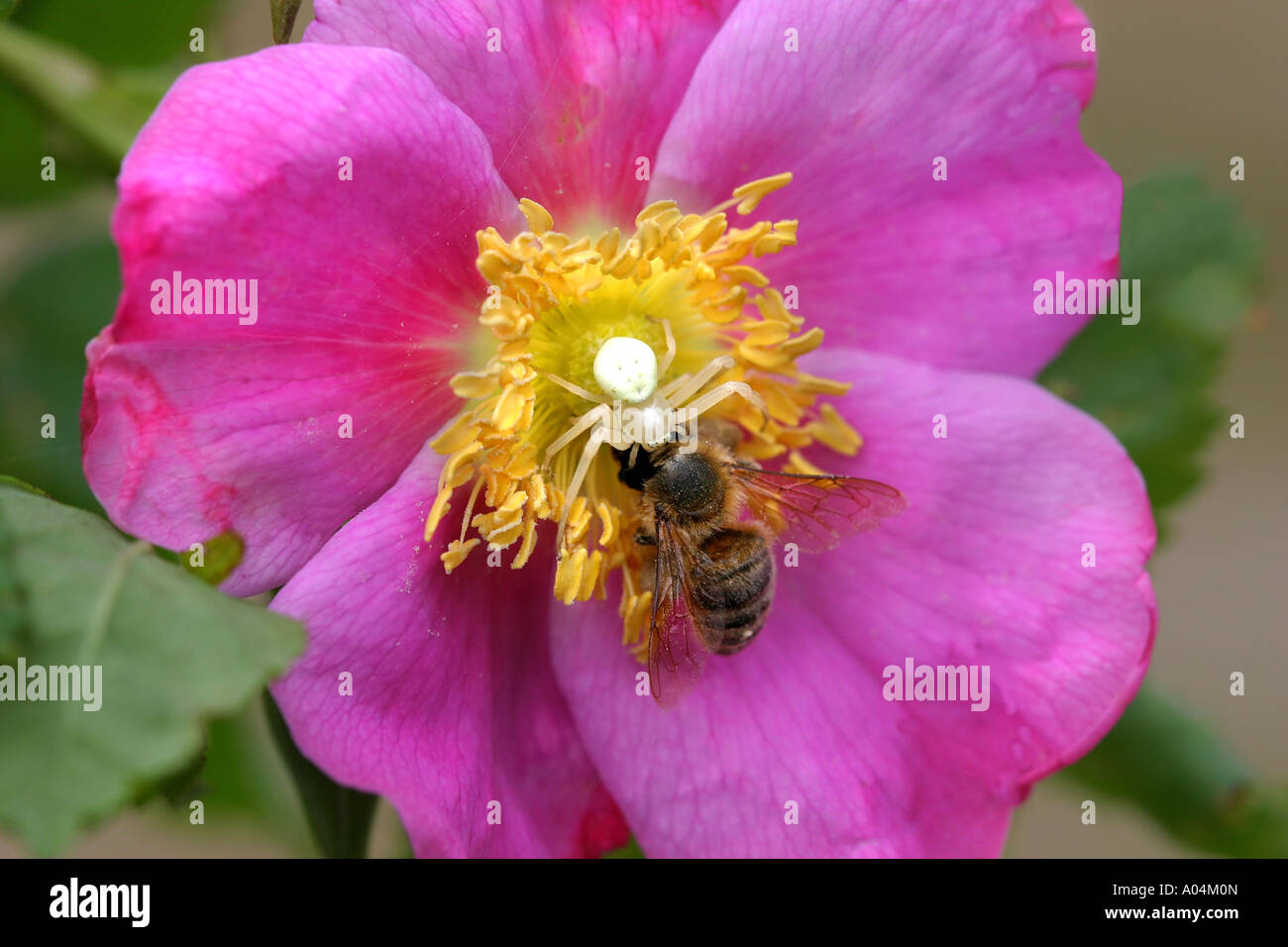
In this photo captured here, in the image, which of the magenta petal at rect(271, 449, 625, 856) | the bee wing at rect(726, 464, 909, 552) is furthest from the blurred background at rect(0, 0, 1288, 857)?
the bee wing at rect(726, 464, 909, 552)

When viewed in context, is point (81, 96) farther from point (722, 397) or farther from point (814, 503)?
point (814, 503)

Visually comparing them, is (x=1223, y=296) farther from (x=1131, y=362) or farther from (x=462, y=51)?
(x=462, y=51)

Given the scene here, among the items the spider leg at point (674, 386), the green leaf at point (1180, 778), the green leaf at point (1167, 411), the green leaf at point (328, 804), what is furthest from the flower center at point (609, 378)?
the green leaf at point (1180, 778)

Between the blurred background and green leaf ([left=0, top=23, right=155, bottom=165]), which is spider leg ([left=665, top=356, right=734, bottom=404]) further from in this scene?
green leaf ([left=0, top=23, right=155, bottom=165])

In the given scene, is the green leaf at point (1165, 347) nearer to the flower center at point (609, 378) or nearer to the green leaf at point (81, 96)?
the flower center at point (609, 378)

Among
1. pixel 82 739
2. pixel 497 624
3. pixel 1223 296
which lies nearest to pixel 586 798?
pixel 497 624

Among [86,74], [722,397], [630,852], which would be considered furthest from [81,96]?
[630,852]
